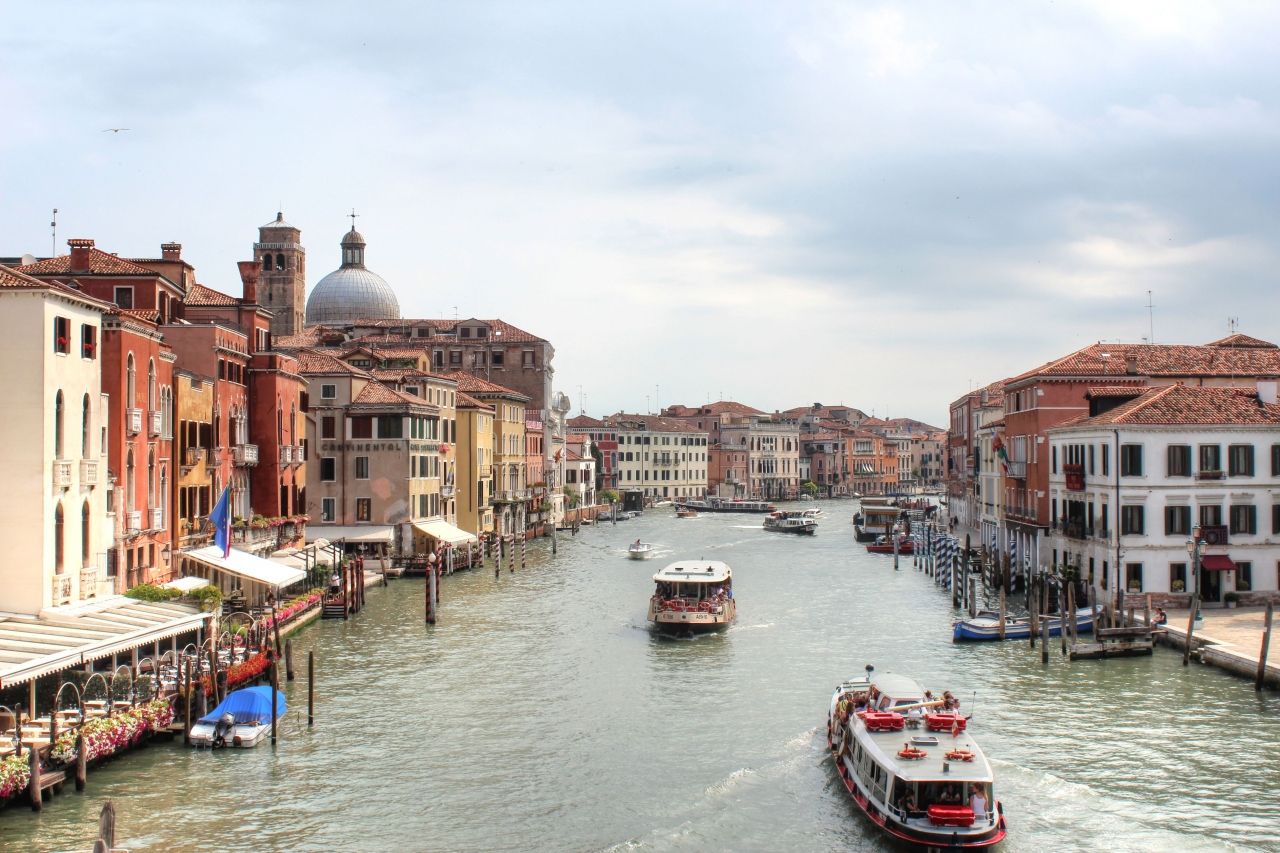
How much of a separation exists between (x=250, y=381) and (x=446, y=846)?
23560 mm

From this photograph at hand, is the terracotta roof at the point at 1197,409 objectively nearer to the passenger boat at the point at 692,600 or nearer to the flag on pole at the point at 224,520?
the passenger boat at the point at 692,600

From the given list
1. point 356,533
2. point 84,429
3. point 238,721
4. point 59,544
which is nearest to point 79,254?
point 84,429

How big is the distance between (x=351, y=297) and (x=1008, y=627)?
61330mm

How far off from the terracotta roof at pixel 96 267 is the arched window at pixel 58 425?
7.89 meters

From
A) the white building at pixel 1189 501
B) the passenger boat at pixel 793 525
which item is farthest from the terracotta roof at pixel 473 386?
the white building at pixel 1189 501

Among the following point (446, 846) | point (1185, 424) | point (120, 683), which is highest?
point (1185, 424)

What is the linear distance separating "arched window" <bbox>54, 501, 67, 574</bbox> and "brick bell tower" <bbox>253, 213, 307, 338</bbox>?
63.1 metres

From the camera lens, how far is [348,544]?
4550cm

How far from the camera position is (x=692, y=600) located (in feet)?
104

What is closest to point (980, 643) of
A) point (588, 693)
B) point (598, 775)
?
point (588, 693)

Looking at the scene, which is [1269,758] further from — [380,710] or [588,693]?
[380,710]

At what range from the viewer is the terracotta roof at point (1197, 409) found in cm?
3136

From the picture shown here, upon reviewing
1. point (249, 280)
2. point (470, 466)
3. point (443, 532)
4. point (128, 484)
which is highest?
point (249, 280)

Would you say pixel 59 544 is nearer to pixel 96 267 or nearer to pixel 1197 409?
pixel 96 267
